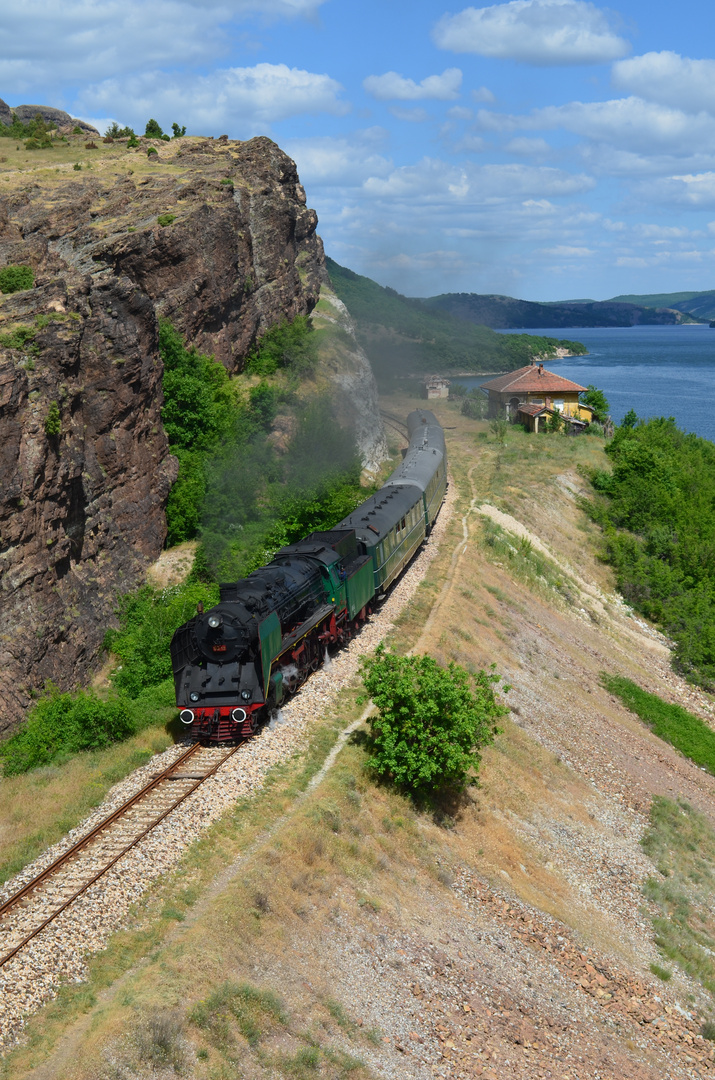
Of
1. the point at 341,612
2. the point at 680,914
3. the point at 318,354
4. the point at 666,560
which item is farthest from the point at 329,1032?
the point at 318,354

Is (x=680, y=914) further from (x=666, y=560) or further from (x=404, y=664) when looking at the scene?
(x=666, y=560)

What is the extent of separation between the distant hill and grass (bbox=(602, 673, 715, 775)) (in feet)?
225

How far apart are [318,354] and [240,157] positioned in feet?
51.9

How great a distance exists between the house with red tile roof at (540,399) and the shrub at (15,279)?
45.9 m

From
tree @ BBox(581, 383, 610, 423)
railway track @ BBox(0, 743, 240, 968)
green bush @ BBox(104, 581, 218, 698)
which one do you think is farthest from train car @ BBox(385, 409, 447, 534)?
tree @ BBox(581, 383, 610, 423)

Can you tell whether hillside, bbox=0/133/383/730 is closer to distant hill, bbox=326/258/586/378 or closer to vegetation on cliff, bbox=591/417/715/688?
vegetation on cliff, bbox=591/417/715/688

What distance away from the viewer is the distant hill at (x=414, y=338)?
11538 centimetres

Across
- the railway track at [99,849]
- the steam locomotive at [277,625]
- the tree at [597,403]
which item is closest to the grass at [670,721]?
the steam locomotive at [277,625]

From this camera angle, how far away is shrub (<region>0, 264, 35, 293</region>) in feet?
142

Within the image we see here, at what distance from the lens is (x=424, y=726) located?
22625 mm

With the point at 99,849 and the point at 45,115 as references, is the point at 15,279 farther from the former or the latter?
the point at 45,115

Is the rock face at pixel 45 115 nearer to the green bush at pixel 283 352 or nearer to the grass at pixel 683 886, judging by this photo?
the green bush at pixel 283 352

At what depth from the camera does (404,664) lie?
23594 mm

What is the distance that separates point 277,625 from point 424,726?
186 inches
